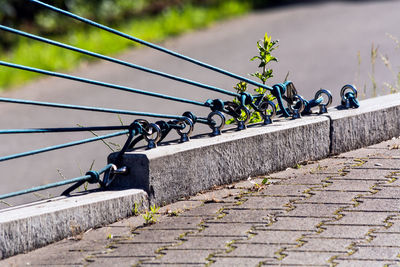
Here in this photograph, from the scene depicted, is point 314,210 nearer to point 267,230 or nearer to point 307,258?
point 267,230

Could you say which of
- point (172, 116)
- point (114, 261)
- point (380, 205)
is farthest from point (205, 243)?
point (172, 116)

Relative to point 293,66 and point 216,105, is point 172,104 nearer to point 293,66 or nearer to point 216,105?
point 293,66

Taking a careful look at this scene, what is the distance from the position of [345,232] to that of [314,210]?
0.34 meters

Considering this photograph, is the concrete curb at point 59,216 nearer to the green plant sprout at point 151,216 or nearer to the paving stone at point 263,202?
the green plant sprout at point 151,216

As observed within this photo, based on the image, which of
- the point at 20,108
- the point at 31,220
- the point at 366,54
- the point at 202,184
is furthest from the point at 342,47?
the point at 31,220

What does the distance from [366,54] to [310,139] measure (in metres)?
5.58

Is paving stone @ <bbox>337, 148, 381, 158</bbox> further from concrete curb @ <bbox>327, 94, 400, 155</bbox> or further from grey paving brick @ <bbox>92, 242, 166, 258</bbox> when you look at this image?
grey paving brick @ <bbox>92, 242, 166, 258</bbox>

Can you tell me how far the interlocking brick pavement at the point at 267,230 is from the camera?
3.49 metres

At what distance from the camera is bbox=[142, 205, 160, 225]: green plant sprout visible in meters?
3.98

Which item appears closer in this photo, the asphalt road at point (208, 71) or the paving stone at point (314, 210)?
the paving stone at point (314, 210)

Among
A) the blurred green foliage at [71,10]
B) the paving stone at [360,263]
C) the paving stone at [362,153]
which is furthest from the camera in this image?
the blurred green foliage at [71,10]

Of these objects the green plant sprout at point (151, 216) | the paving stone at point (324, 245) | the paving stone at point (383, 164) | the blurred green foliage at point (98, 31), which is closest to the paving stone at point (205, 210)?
the green plant sprout at point (151, 216)

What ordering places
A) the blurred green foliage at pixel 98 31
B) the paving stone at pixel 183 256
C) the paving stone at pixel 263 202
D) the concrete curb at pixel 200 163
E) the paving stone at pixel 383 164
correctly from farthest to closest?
the blurred green foliage at pixel 98 31, the paving stone at pixel 383 164, the paving stone at pixel 263 202, the concrete curb at pixel 200 163, the paving stone at pixel 183 256

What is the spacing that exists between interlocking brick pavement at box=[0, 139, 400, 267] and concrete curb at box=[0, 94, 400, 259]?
0.23 feet
